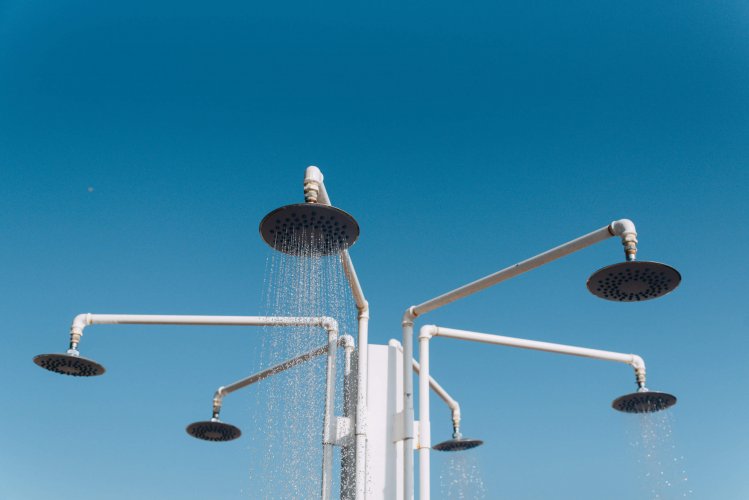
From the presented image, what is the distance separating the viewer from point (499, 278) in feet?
16.9

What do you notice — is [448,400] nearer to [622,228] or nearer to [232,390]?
[232,390]

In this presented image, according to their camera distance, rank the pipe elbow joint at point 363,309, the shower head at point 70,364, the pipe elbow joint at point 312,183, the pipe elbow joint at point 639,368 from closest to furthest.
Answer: the pipe elbow joint at point 312,183, the pipe elbow joint at point 363,309, the shower head at point 70,364, the pipe elbow joint at point 639,368

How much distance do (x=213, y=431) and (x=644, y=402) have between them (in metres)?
4.27

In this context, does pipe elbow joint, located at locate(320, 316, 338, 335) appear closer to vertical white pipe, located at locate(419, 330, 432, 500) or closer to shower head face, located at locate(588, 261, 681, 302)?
vertical white pipe, located at locate(419, 330, 432, 500)

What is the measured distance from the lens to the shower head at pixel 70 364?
6.30 meters

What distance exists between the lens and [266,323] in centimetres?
575

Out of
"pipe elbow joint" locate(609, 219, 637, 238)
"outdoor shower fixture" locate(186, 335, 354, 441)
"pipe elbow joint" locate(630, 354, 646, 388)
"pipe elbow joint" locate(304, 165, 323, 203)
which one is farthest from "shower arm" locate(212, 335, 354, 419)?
"pipe elbow joint" locate(630, 354, 646, 388)

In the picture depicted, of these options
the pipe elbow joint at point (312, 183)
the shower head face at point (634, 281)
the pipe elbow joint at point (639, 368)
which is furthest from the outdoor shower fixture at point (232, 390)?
the pipe elbow joint at point (639, 368)

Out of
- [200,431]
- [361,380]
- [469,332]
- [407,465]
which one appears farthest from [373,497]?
[200,431]

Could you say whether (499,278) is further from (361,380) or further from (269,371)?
(269,371)

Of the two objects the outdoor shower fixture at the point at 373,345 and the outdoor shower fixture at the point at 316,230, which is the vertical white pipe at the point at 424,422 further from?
the outdoor shower fixture at the point at 316,230

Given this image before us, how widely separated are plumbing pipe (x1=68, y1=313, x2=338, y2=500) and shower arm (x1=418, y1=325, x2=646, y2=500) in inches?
25.8

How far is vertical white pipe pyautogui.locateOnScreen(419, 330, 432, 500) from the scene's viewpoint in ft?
16.8

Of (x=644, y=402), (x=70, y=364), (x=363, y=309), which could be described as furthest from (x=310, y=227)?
(x=644, y=402)
